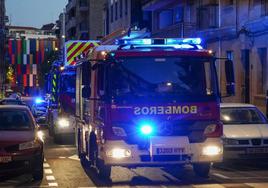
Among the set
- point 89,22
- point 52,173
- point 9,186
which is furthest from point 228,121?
point 89,22

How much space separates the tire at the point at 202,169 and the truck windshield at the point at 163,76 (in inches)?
63.3

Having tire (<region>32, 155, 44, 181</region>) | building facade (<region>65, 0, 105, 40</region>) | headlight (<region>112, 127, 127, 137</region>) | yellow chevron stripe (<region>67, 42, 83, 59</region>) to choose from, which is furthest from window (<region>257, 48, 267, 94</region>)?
building facade (<region>65, 0, 105, 40</region>)

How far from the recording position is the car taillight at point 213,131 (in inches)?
477

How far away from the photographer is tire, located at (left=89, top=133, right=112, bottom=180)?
41.9 feet

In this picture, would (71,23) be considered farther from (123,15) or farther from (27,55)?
(27,55)

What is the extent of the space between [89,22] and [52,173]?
2708 inches

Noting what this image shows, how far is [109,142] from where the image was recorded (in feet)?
39.3

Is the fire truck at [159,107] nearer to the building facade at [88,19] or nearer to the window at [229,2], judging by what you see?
the window at [229,2]

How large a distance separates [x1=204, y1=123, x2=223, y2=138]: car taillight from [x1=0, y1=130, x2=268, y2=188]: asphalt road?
90cm

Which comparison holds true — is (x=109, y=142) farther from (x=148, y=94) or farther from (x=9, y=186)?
(x=9, y=186)

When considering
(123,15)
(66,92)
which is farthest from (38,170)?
(123,15)

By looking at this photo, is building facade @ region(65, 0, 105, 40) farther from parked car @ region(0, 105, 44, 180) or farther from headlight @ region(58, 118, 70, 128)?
parked car @ region(0, 105, 44, 180)

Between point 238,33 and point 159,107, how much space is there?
18.4m

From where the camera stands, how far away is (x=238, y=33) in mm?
29594
